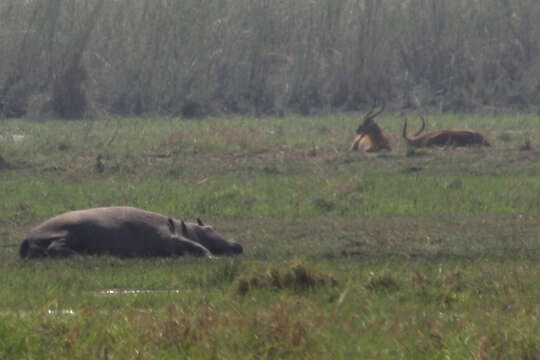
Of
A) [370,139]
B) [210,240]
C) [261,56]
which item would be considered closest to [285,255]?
[210,240]

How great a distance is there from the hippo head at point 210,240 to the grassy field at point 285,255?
309 millimetres

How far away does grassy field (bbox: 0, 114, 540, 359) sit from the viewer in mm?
6012

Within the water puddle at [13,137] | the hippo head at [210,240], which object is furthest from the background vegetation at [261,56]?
the hippo head at [210,240]

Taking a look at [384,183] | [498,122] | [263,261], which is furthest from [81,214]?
[498,122]

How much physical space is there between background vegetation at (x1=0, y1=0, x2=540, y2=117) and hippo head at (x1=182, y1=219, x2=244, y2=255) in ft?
57.6

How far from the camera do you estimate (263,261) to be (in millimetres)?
9562

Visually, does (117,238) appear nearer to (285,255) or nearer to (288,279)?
(285,255)

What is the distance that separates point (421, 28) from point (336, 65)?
134 inches

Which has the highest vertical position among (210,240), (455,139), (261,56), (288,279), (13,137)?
(261,56)

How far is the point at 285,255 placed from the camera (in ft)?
32.4

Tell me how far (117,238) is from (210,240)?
99 centimetres

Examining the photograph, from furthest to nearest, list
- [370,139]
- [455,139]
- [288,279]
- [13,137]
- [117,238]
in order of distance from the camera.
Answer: [13,137] → [370,139] → [455,139] → [117,238] → [288,279]

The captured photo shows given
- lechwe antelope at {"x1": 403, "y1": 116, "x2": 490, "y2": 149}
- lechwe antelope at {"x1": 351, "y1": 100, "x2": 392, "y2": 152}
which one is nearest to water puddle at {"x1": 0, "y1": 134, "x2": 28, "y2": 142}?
lechwe antelope at {"x1": 351, "y1": 100, "x2": 392, "y2": 152}

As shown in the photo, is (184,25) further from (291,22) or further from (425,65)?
(425,65)
